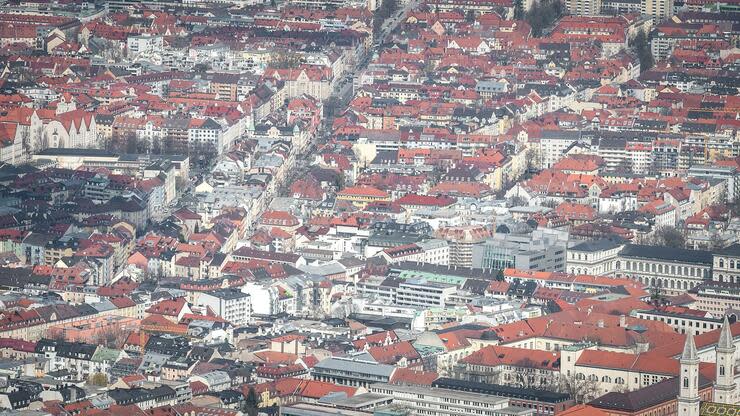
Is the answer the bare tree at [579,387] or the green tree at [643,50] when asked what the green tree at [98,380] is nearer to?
the bare tree at [579,387]

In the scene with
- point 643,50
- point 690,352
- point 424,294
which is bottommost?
point 424,294

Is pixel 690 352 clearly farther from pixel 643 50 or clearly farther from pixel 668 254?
pixel 643 50

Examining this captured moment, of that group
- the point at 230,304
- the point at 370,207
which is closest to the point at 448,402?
the point at 230,304

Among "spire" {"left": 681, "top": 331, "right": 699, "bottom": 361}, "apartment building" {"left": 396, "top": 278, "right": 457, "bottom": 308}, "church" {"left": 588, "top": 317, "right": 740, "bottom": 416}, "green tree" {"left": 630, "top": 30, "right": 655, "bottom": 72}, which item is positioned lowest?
"apartment building" {"left": 396, "top": 278, "right": 457, "bottom": 308}

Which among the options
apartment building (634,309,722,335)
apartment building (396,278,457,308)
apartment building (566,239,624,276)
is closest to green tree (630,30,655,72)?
apartment building (566,239,624,276)

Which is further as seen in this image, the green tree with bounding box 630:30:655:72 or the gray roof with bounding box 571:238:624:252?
the green tree with bounding box 630:30:655:72

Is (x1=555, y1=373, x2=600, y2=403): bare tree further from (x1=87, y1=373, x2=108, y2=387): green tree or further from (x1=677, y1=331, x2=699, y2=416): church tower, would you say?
(x1=87, y1=373, x2=108, y2=387): green tree

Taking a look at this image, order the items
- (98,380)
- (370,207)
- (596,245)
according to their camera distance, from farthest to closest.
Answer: (370,207) < (596,245) < (98,380)
